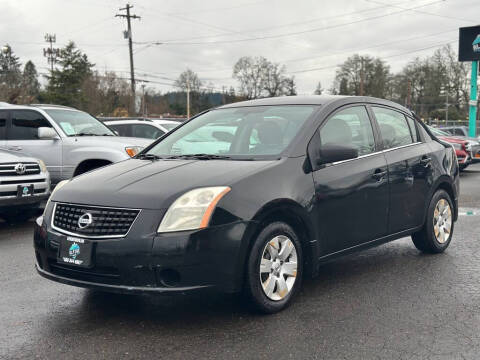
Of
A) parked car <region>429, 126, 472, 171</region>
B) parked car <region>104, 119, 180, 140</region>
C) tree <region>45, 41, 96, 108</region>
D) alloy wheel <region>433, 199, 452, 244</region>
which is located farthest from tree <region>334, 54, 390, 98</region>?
alloy wheel <region>433, 199, 452, 244</region>

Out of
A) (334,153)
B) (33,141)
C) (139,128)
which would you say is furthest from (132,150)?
(334,153)

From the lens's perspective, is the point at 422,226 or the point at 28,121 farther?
the point at 28,121

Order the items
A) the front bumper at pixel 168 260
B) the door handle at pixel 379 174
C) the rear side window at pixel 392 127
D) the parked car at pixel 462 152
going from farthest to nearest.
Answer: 1. the parked car at pixel 462 152
2. the rear side window at pixel 392 127
3. the door handle at pixel 379 174
4. the front bumper at pixel 168 260

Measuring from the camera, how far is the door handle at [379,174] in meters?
5.07

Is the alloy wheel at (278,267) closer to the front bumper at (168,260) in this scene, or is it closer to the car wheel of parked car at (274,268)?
the car wheel of parked car at (274,268)

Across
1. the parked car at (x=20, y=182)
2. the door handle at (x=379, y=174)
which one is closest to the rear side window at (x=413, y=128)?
the door handle at (x=379, y=174)

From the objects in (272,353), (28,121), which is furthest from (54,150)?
(272,353)

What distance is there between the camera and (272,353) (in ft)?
11.3

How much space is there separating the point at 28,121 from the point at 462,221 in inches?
286

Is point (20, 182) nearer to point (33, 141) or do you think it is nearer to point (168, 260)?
point (33, 141)

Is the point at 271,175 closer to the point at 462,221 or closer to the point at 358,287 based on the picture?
the point at 358,287

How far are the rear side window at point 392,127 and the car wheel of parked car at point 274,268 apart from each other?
1.74 m

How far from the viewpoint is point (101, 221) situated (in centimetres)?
384

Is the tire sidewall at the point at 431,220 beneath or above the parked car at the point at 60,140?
beneath
